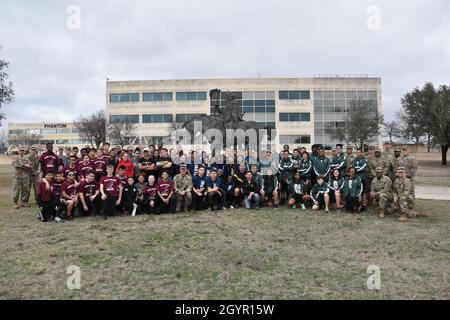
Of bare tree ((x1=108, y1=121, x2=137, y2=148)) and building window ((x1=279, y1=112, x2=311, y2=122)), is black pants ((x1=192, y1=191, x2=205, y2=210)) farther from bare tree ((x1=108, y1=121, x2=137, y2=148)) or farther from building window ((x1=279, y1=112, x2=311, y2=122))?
building window ((x1=279, y1=112, x2=311, y2=122))

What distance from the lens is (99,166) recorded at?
10.3 metres

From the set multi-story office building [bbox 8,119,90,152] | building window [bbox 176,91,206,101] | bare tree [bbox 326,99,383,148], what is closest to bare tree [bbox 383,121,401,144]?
bare tree [bbox 326,99,383,148]

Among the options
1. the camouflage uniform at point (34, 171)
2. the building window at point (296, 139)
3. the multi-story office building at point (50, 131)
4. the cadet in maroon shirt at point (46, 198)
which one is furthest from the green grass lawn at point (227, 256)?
the multi-story office building at point (50, 131)

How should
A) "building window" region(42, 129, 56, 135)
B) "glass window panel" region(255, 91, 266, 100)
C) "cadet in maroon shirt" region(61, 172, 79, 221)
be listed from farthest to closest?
1. "building window" region(42, 129, 56, 135)
2. "glass window panel" region(255, 91, 266, 100)
3. "cadet in maroon shirt" region(61, 172, 79, 221)

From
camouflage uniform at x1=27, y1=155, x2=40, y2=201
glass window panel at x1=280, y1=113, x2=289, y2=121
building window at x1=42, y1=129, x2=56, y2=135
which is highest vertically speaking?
building window at x1=42, y1=129, x2=56, y2=135

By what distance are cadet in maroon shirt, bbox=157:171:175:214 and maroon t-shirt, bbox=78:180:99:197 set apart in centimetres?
173

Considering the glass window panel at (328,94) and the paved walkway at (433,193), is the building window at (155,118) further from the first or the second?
the paved walkway at (433,193)

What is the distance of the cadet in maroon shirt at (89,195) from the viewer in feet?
30.7

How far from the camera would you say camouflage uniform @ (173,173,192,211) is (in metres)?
10.2

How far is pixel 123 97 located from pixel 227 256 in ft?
170

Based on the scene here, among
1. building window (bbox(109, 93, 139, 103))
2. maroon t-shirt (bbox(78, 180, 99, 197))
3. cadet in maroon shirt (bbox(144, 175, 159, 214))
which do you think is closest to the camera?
maroon t-shirt (bbox(78, 180, 99, 197))

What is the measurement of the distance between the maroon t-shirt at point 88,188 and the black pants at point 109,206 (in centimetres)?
51

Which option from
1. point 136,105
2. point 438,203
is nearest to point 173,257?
point 438,203

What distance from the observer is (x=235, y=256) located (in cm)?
612
